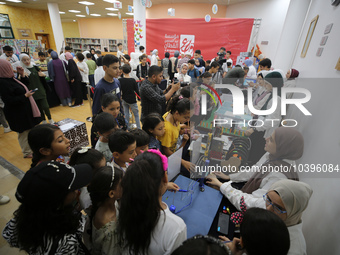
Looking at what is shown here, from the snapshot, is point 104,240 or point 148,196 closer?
point 148,196

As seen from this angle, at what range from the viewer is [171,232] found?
814 millimetres

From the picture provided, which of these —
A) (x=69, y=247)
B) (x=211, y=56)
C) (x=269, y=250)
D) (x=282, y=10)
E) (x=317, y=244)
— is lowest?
(x=317, y=244)

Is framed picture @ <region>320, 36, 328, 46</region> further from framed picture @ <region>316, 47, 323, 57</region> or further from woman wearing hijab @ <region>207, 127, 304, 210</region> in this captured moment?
woman wearing hijab @ <region>207, 127, 304, 210</region>

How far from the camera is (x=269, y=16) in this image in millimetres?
6781

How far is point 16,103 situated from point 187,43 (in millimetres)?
7315

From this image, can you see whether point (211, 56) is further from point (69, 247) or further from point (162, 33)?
point (69, 247)

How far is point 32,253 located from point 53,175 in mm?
424

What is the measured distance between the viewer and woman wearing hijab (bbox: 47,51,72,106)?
439 cm

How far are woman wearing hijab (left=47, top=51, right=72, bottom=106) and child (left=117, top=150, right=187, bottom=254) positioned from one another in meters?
4.96

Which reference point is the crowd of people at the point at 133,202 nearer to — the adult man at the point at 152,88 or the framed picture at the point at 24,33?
the adult man at the point at 152,88

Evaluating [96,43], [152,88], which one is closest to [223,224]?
[152,88]

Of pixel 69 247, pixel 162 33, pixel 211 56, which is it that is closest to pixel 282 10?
pixel 211 56

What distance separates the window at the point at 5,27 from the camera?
8891 millimetres

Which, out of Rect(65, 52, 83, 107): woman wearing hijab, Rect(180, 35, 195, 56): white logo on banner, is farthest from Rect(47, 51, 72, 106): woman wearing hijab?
Rect(180, 35, 195, 56): white logo on banner
